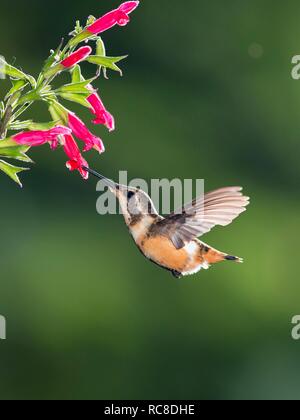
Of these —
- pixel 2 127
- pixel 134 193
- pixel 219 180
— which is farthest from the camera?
pixel 219 180

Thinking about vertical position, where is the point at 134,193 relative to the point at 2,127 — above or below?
above

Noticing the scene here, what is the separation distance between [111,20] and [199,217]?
23.6 inches

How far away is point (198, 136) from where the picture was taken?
5.34 metres

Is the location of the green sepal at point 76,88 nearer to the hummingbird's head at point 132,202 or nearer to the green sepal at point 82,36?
the green sepal at point 82,36

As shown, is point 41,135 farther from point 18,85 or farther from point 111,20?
point 111,20

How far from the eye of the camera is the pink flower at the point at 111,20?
1.59 meters

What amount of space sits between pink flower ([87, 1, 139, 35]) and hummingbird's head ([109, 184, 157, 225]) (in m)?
0.40

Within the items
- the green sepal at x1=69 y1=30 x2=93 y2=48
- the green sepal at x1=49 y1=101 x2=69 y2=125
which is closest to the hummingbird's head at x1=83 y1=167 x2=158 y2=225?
the green sepal at x1=49 y1=101 x2=69 y2=125

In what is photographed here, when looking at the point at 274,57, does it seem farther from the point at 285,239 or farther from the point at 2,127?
the point at 2,127

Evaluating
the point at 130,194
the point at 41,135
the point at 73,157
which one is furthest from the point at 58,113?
the point at 130,194

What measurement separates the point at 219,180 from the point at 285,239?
579 mm

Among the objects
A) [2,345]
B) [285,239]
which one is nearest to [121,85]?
[285,239]

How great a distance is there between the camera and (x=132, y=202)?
6.46 feet

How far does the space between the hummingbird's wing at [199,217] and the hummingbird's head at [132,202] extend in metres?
0.07
